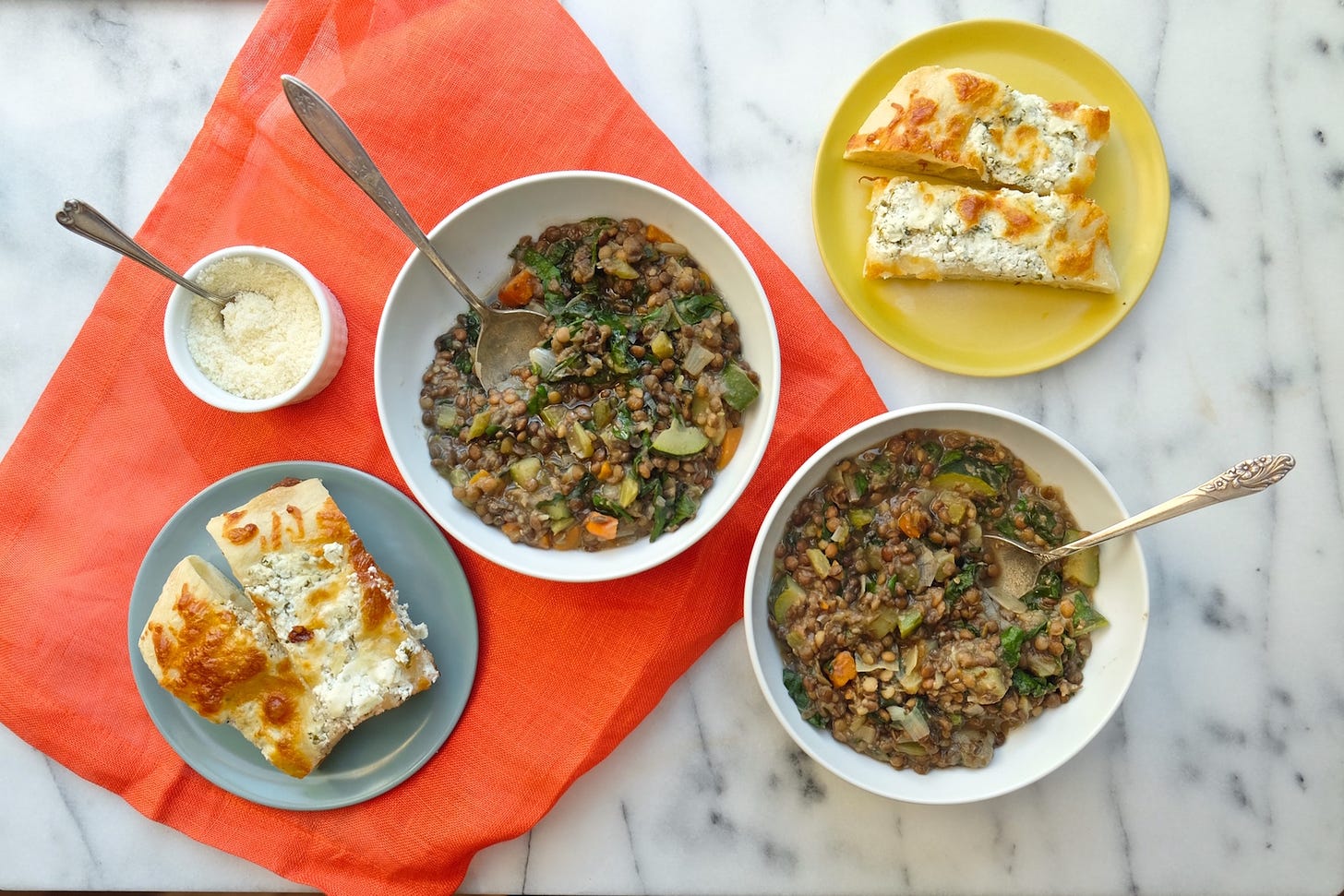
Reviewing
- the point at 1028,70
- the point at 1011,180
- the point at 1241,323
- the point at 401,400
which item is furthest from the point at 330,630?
the point at 1241,323

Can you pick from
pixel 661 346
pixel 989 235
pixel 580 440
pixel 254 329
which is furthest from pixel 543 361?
pixel 989 235

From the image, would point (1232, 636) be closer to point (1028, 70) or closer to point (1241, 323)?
point (1241, 323)

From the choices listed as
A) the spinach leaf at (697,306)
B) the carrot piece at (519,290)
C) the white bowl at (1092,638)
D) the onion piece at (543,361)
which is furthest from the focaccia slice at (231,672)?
the spinach leaf at (697,306)

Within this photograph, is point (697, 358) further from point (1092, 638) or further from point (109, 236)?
point (109, 236)

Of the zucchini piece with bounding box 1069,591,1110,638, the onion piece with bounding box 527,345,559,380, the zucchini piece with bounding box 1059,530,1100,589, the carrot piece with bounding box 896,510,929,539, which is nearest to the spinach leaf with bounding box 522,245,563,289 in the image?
the onion piece with bounding box 527,345,559,380

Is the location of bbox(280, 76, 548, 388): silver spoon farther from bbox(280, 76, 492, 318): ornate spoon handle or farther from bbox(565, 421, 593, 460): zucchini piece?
bbox(565, 421, 593, 460): zucchini piece

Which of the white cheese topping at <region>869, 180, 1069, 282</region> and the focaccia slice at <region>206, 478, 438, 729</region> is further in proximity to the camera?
the white cheese topping at <region>869, 180, 1069, 282</region>
